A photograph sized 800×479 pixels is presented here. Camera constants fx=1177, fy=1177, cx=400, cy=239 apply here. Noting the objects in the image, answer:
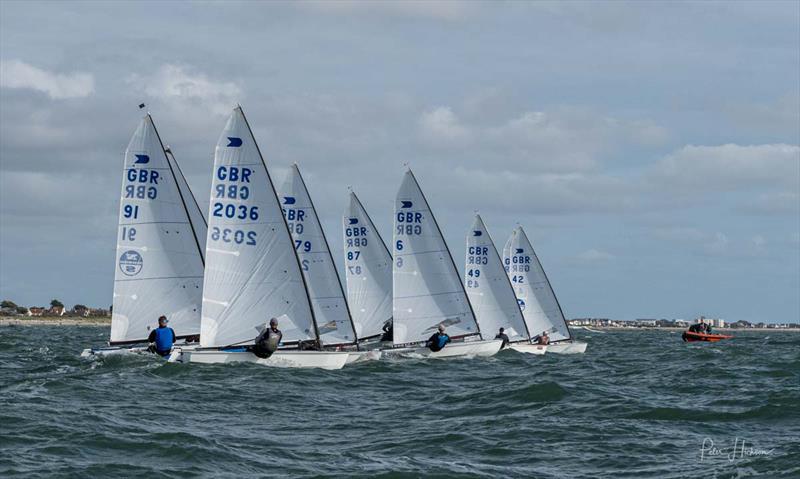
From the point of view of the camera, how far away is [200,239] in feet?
143

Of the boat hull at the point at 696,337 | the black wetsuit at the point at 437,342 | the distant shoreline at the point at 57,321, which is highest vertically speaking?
the distant shoreline at the point at 57,321

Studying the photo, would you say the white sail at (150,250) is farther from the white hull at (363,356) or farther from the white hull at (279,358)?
the white hull at (363,356)

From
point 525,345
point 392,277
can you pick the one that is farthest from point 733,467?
point 525,345

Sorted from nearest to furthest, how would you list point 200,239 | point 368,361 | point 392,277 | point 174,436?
1. point 174,436
2. point 368,361
3. point 200,239
4. point 392,277

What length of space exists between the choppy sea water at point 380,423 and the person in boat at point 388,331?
13.3 metres

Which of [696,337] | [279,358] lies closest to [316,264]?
[279,358]

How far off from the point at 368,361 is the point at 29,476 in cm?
2474

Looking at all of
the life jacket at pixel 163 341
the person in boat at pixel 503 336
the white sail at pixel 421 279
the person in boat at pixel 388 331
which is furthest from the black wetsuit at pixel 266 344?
the person in boat at pixel 503 336

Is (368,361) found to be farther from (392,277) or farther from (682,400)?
(682,400)

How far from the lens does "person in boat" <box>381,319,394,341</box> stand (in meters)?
48.7

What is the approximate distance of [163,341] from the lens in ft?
119

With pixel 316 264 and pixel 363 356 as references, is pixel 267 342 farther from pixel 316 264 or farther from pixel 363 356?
pixel 316 264

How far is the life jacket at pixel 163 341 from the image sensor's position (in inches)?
1430

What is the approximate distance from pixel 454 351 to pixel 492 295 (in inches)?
442
